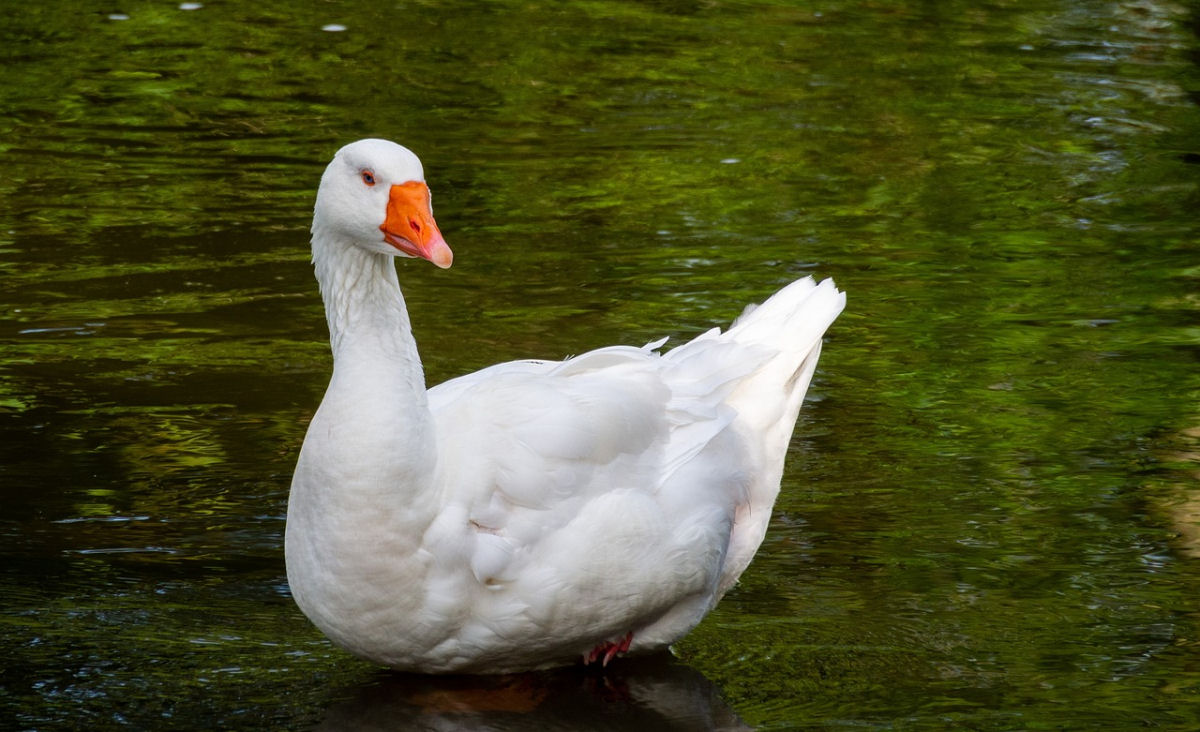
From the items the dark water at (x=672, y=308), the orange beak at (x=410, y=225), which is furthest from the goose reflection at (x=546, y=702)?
the orange beak at (x=410, y=225)

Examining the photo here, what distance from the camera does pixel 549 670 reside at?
5453 mm

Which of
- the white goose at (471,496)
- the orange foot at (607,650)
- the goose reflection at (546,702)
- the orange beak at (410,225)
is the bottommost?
the goose reflection at (546,702)

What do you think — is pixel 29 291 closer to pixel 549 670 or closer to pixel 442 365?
pixel 442 365

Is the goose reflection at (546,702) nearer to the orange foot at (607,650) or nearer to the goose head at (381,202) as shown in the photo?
the orange foot at (607,650)

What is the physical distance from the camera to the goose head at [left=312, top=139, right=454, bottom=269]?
16.0 feet

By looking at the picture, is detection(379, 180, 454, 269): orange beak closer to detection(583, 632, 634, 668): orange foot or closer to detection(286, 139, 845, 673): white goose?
detection(286, 139, 845, 673): white goose

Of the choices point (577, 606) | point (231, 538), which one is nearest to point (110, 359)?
point (231, 538)

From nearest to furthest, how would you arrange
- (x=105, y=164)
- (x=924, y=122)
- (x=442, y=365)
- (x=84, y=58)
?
(x=442, y=365) → (x=105, y=164) → (x=924, y=122) → (x=84, y=58)

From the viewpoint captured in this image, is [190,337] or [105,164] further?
[105,164]

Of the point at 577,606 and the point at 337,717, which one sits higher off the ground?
the point at 577,606

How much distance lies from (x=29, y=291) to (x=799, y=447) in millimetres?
4269

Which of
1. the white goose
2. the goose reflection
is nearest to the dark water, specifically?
the goose reflection

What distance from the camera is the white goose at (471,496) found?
4816 mm

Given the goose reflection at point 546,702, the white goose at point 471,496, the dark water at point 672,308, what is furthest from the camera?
the dark water at point 672,308
